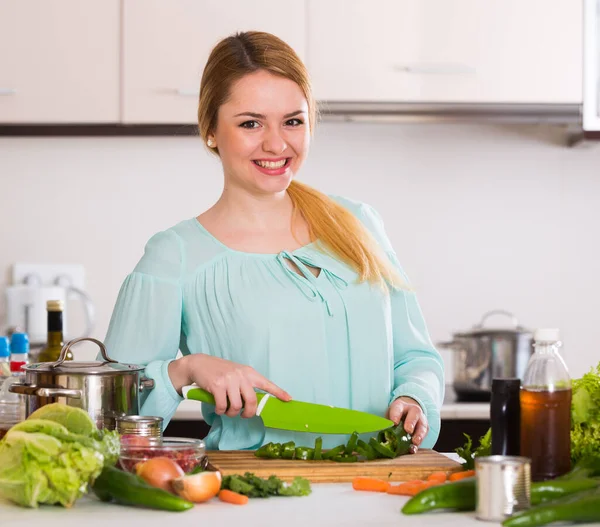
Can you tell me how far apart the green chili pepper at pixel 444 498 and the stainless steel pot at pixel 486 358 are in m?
1.76

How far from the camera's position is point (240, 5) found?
301 cm

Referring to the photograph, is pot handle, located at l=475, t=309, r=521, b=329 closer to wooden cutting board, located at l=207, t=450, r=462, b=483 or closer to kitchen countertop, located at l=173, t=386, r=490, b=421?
kitchen countertop, located at l=173, t=386, r=490, b=421

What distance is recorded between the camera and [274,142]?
180 cm

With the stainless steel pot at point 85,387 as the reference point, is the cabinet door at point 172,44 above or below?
above

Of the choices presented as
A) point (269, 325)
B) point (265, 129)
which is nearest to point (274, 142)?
point (265, 129)

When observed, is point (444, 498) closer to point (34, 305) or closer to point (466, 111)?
point (466, 111)

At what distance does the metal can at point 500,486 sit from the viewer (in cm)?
112

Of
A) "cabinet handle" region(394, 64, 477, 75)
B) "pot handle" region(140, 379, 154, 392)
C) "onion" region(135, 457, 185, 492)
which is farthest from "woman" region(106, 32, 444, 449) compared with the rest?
"cabinet handle" region(394, 64, 477, 75)

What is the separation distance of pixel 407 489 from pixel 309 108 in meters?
0.84

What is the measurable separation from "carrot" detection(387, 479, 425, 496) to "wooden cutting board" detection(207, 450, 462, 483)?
0.25 ft

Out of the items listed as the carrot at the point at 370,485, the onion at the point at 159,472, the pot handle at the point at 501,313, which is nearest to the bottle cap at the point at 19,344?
the onion at the point at 159,472

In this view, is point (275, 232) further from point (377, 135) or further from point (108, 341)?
point (377, 135)

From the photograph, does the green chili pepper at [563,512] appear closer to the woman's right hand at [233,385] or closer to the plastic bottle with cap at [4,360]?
the woman's right hand at [233,385]

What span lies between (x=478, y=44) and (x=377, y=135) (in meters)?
0.49
